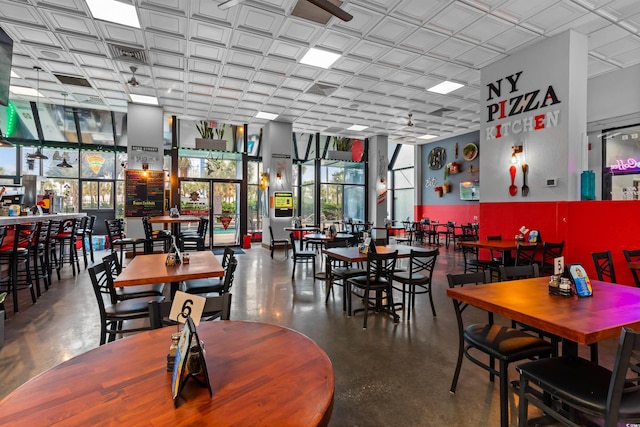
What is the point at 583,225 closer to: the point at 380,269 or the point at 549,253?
the point at 549,253

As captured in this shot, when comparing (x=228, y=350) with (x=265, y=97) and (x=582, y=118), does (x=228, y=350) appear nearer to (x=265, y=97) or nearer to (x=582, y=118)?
(x=582, y=118)

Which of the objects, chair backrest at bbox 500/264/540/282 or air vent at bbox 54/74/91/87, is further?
air vent at bbox 54/74/91/87

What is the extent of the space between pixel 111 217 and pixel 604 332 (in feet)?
41.1

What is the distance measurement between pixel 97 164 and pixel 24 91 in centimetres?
309

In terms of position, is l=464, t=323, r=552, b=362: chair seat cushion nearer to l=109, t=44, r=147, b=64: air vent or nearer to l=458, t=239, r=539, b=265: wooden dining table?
l=458, t=239, r=539, b=265: wooden dining table

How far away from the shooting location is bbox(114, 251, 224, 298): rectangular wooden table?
2.66m

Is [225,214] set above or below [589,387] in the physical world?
above

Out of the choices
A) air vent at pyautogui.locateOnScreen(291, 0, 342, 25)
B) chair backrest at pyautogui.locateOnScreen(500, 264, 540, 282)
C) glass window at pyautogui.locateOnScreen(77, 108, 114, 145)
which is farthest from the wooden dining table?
glass window at pyautogui.locateOnScreen(77, 108, 114, 145)

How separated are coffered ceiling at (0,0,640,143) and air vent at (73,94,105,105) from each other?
0.19ft

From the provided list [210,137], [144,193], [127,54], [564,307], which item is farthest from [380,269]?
[210,137]

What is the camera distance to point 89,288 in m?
5.31

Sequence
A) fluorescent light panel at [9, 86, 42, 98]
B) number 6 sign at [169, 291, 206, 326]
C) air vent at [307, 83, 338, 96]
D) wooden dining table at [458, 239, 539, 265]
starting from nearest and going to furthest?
number 6 sign at [169, 291, 206, 326] → wooden dining table at [458, 239, 539, 265] → air vent at [307, 83, 338, 96] → fluorescent light panel at [9, 86, 42, 98]

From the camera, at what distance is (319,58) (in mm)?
6074

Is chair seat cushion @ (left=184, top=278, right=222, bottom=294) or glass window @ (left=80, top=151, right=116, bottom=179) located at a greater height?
glass window @ (left=80, top=151, right=116, bottom=179)
